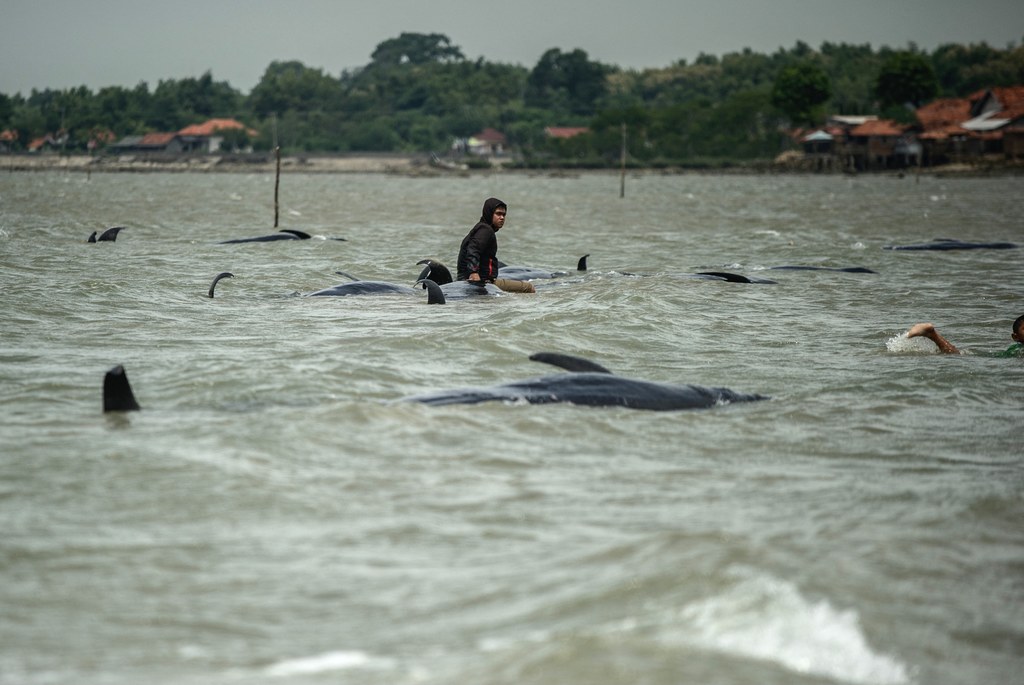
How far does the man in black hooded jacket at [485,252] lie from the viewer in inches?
627

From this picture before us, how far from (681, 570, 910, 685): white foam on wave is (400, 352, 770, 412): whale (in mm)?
3783

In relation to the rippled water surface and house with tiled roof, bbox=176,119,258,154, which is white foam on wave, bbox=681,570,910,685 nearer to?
the rippled water surface

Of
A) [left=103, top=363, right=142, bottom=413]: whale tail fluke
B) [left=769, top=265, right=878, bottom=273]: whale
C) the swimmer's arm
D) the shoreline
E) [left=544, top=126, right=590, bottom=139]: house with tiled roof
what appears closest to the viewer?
[left=103, top=363, right=142, bottom=413]: whale tail fluke

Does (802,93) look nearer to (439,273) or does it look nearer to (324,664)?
(439,273)

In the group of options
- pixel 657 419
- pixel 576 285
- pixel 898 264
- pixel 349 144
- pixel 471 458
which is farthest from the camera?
pixel 349 144

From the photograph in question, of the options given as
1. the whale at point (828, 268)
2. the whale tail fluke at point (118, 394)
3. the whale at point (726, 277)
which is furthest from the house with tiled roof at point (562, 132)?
the whale tail fluke at point (118, 394)

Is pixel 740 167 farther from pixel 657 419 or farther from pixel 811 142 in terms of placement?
pixel 657 419

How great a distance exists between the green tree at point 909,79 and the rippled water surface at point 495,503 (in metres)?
124

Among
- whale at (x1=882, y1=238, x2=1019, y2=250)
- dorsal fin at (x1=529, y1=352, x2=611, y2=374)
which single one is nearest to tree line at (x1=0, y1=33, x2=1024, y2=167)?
whale at (x1=882, y1=238, x2=1019, y2=250)

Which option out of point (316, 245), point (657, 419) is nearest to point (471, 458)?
point (657, 419)

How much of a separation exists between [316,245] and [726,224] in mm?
17430

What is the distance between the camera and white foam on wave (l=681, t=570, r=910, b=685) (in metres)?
4.75

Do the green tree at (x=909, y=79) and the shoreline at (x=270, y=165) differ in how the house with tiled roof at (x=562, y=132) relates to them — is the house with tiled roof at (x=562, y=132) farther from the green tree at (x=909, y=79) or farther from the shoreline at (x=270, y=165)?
the green tree at (x=909, y=79)

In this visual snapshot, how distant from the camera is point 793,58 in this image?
195 meters
